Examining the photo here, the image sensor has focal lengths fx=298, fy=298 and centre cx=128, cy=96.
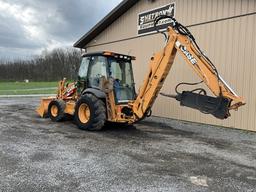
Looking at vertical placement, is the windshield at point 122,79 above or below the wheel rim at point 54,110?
above

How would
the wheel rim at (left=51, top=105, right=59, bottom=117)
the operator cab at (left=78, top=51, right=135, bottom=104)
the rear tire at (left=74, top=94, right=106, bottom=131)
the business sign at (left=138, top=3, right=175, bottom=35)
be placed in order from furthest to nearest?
the business sign at (left=138, top=3, right=175, bottom=35) → the wheel rim at (left=51, top=105, right=59, bottom=117) → the operator cab at (left=78, top=51, right=135, bottom=104) → the rear tire at (left=74, top=94, right=106, bottom=131)

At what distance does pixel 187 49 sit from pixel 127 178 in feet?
11.7

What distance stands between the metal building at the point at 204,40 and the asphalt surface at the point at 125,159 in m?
1.49

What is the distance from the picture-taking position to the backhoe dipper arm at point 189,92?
6418mm

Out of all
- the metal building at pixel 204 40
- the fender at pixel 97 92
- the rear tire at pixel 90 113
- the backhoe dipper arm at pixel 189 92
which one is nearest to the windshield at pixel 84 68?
the fender at pixel 97 92

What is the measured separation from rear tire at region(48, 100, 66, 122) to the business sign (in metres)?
5.24

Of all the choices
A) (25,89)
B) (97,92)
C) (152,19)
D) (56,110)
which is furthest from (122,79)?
(25,89)

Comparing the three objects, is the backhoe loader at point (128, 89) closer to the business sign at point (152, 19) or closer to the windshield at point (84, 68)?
the windshield at point (84, 68)

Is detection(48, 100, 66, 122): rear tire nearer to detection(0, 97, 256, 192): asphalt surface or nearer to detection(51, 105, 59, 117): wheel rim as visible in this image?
detection(51, 105, 59, 117): wheel rim

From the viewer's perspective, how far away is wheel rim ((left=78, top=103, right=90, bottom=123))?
903cm

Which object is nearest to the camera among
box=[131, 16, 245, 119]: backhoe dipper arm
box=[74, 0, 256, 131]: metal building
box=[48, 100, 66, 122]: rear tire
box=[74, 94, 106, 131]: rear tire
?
box=[131, 16, 245, 119]: backhoe dipper arm

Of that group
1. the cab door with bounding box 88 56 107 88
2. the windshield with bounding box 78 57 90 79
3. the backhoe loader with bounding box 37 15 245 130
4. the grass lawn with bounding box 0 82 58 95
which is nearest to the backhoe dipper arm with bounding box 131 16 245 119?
the backhoe loader with bounding box 37 15 245 130

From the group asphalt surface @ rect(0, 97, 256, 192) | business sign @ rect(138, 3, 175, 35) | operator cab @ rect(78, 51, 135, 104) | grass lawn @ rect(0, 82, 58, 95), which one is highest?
business sign @ rect(138, 3, 175, 35)

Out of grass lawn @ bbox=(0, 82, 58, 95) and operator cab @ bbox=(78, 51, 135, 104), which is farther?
grass lawn @ bbox=(0, 82, 58, 95)
